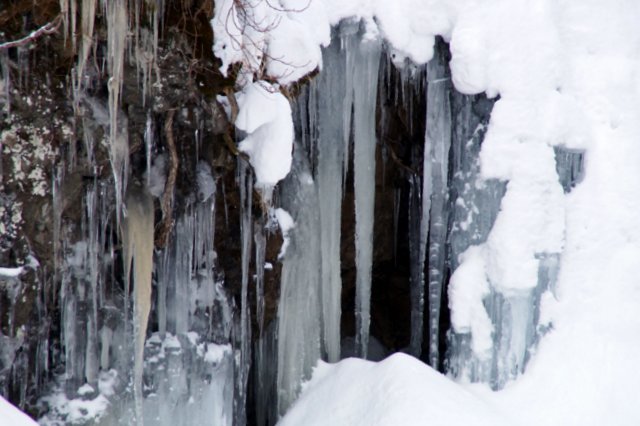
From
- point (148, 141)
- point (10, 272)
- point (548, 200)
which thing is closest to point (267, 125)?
point (148, 141)

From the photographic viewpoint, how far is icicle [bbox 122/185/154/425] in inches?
219

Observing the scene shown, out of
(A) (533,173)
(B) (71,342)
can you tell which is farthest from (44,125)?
(A) (533,173)

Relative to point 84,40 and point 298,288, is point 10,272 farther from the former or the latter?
point 298,288

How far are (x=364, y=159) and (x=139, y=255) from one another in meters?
2.02

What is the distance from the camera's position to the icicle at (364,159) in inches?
246

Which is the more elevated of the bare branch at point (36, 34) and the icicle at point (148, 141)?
the bare branch at point (36, 34)

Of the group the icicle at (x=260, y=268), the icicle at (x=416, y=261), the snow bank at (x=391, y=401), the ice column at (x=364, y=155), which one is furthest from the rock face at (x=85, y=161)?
the icicle at (x=416, y=261)

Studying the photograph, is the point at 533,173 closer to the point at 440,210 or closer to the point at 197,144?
the point at 440,210

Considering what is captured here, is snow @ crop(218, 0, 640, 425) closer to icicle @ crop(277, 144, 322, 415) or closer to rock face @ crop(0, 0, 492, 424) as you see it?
icicle @ crop(277, 144, 322, 415)

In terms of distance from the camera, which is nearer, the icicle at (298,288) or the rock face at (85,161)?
the rock face at (85,161)

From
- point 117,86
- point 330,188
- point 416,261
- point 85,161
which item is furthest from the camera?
point 416,261

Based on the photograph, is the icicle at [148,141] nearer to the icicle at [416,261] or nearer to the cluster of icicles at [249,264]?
the cluster of icicles at [249,264]

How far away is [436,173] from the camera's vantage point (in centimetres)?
636

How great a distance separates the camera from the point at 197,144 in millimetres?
5641
